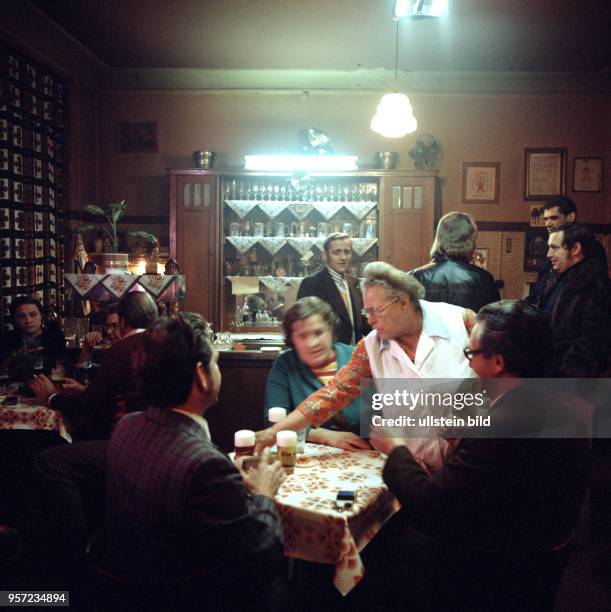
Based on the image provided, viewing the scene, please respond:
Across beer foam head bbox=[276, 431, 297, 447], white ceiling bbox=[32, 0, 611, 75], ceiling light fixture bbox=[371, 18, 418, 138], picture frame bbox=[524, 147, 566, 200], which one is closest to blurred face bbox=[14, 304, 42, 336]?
beer foam head bbox=[276, 431, 297, 447]

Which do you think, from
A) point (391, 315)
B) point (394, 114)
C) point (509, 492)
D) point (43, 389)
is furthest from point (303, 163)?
point (509, 492)

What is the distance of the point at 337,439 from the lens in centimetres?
233

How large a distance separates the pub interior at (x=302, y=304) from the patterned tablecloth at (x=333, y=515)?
0.03 feet

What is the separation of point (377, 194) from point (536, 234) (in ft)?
5.69

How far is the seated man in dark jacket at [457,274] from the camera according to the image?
10.8 ft

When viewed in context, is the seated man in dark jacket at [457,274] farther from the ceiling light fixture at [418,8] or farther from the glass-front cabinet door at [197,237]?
the glass-front cabinet door at [197,237]

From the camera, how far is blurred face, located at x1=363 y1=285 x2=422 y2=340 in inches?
89.5

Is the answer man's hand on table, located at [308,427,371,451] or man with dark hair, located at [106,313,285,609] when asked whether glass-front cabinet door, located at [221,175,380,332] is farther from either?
man with dark hair, located at [106,313,285,609]

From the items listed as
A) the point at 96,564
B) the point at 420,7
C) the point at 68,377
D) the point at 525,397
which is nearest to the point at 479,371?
the point at 525,397

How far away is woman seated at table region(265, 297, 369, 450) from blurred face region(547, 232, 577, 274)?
1380mm

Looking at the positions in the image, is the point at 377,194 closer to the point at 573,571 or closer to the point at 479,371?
the point at 573,571

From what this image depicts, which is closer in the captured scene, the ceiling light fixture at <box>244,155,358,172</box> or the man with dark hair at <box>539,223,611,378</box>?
the man with dark hair at <box>539,223,611,378</box>

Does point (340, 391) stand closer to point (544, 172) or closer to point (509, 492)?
point (509, 492)

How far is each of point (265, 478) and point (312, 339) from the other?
1.04m
